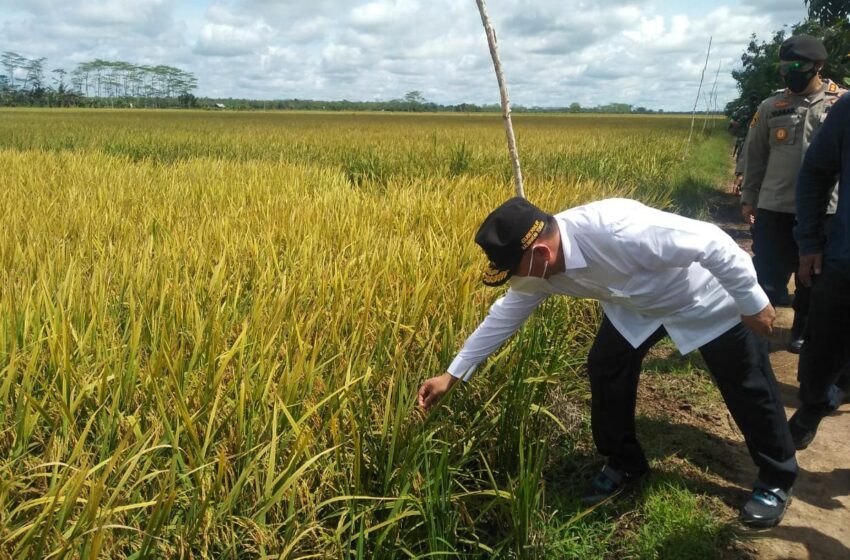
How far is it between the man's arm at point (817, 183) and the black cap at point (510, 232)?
139 cm

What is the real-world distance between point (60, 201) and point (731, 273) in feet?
14.4

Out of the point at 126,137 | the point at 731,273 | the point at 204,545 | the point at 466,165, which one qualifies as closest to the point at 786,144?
the point at 731,273

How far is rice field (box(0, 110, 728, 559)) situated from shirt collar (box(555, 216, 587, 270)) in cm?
43

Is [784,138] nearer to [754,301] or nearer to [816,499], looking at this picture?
[816,499]

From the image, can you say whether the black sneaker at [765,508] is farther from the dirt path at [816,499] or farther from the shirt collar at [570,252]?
the shirt collar at [570,252]

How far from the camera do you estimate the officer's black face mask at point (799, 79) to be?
3.17 m

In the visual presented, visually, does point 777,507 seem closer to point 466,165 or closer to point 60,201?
point 60,201

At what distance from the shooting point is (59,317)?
1.92 metres

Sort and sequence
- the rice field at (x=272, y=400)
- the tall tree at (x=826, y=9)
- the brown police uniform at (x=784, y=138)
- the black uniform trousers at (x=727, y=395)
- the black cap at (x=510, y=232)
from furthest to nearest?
the tall tree at (x=826, y=9) < the brown police uniform at (x=784, y=138) < the black uniform trousers at (x=727, y=395) < the black cap at (x=510, y=232) < the rice field at (x=272, y=400)

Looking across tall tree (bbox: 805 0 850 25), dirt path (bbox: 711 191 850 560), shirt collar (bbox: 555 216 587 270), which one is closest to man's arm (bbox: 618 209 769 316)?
shirt collar (bbox: 555 216 587 270)

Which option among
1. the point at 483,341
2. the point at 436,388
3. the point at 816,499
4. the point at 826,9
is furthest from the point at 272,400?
the point at 826,9

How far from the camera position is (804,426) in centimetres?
251

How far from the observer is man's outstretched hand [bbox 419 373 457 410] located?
175cm

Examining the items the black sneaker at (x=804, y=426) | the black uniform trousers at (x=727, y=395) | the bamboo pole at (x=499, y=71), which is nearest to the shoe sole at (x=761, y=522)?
the black uniform trousers at (x=727, y=395)
